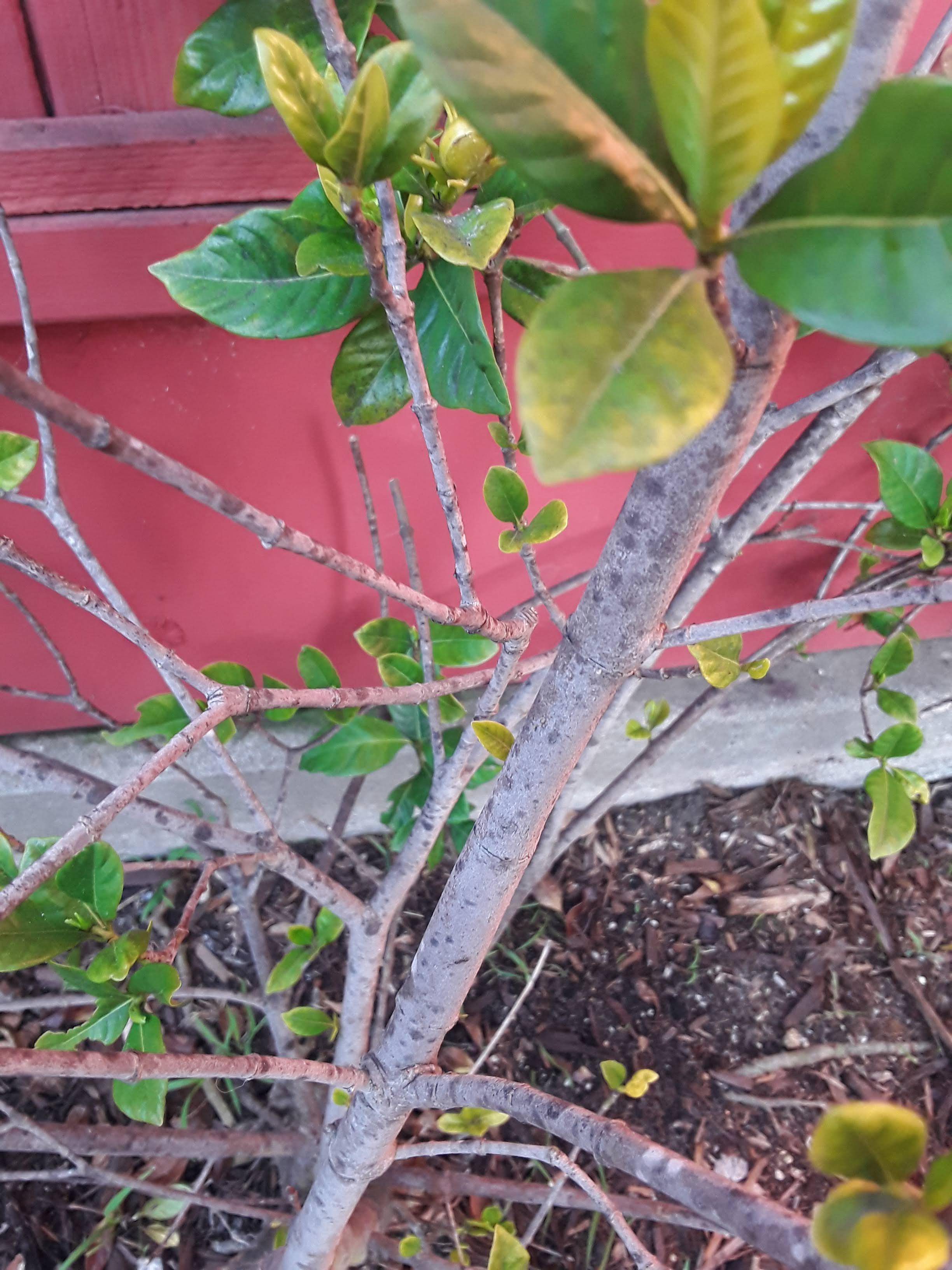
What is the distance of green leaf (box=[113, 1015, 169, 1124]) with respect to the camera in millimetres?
714

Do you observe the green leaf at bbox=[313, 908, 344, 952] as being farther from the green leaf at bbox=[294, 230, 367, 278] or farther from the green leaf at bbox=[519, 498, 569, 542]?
the green leaf at bbox=[294, 230, 367, 278]

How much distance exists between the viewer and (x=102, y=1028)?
28.5 inches

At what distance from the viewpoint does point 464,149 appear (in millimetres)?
600

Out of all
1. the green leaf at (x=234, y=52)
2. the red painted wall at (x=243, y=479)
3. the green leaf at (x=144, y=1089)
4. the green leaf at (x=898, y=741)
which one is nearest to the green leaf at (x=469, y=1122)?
the green leaf at (x=144, y=1089)

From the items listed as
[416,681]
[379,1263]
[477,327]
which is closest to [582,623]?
[477,327]

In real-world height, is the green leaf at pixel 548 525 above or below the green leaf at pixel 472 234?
below

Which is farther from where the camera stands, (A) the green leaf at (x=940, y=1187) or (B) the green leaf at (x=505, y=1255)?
(B) the green leaf at (x=505, y=1255)

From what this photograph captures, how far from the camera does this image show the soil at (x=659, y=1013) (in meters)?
1.25

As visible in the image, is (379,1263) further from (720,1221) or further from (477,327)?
(477,327)

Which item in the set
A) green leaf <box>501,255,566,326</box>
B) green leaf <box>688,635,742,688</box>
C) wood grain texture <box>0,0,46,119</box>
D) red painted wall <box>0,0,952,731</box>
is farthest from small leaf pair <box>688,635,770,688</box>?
wood grain texture <box>0,0,46,119</box>

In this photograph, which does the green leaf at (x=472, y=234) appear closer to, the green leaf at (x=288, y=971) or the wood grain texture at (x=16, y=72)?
the wood grain texture at (x=16, y=72)

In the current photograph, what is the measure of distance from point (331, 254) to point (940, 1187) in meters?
0.65

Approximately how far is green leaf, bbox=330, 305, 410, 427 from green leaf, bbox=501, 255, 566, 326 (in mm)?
123

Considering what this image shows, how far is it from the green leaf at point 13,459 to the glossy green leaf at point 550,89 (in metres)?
0.58
